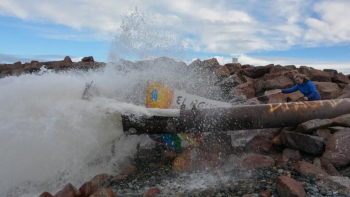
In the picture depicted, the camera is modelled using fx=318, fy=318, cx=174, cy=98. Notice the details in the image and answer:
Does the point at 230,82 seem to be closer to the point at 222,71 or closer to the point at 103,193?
the point at 222,71

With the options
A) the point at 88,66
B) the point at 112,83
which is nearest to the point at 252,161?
the point at 112,83

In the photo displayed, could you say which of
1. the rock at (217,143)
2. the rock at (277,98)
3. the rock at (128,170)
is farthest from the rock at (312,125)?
the rock at (128,170)

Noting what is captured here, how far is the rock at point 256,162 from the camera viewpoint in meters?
5.32

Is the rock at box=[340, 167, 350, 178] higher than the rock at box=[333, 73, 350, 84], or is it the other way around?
the rock at box=[333, 73, 350, 84]

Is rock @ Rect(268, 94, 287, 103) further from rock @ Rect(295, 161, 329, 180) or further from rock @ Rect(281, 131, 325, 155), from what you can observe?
rock @ Rect(295, 161, 329, 180)

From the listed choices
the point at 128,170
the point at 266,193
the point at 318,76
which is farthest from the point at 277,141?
the point at 318,76

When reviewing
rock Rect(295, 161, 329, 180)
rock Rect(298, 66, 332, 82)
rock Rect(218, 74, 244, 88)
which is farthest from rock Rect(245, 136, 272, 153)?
rock Rect(298, 66, 332, 82)

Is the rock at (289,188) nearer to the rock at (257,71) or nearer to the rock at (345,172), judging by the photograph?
the rock at (345,172)

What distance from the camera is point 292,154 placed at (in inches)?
218

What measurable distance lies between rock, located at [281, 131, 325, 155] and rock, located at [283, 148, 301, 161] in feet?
0.27

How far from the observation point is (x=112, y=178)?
5.38 meters

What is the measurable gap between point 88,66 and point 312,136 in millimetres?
13743

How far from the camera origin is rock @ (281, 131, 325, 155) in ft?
17.7

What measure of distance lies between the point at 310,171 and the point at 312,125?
1214 millimetres
